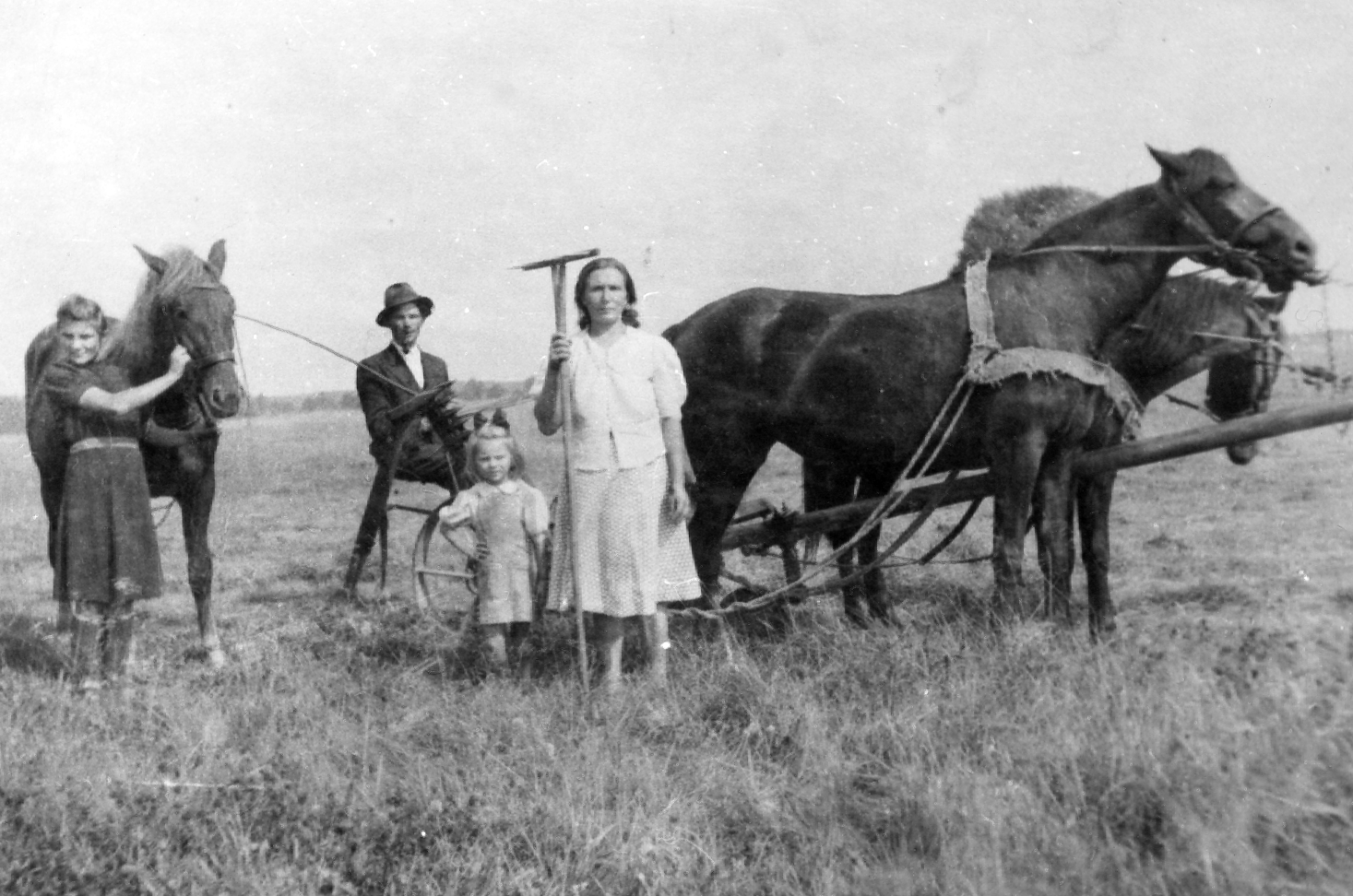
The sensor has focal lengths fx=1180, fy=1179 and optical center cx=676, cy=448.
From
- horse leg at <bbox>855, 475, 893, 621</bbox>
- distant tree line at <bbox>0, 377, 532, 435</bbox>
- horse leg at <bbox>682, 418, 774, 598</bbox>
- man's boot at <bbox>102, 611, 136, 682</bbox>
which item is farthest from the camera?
distant tree line at <bbox>0, 377, 532, 435</bbox>

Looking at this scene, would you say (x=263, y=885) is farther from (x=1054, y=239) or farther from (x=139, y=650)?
(x=1054, y=239)

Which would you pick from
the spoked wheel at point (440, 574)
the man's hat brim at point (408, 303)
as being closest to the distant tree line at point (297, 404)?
the spoked wheel at point (440, 574)

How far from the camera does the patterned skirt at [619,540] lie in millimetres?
4750

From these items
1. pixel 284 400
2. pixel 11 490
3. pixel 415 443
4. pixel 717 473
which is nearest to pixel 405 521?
pixel 11 490

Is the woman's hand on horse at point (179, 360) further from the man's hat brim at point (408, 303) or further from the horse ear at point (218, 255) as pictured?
the man's hat brim at point (408, 303)

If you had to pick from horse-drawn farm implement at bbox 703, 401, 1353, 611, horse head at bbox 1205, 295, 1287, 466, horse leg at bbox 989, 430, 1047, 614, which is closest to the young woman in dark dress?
horse-drawn farm implement at bbox 703, 401, 1353, 611

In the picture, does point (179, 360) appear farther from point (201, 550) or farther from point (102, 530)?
point (201, 550)

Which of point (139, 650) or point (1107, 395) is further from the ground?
point (1107, 395)

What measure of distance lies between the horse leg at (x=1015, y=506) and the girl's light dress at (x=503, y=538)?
82.4 inches

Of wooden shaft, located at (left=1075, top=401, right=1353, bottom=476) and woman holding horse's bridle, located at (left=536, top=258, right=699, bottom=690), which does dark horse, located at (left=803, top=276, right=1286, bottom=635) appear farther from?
woman holding horse's bridle, located at (left=536, top=258, right=699, bottom=690)

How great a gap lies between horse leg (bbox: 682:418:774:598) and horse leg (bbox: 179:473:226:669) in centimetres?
250

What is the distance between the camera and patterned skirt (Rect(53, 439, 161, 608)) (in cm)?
503

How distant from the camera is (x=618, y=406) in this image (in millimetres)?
4742

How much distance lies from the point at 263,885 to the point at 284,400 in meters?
→ 21.6
